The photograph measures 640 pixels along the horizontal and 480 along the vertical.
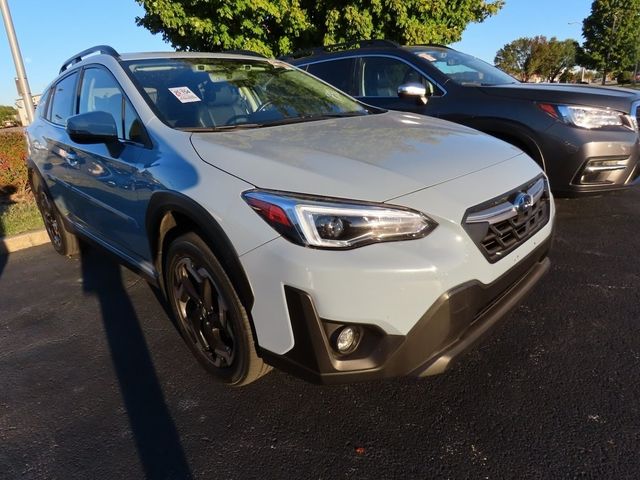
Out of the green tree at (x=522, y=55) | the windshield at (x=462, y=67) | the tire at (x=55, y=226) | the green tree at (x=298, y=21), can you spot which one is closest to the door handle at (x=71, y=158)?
the tire at (x=55, y=226)

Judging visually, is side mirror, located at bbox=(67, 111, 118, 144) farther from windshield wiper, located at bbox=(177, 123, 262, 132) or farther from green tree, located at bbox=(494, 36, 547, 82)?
green tree, located at bbox=(494, 36, 547, 82)

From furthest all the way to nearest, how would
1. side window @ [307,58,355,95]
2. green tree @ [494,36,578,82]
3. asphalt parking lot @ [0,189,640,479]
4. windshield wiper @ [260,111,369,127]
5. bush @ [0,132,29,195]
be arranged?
green tree @ [494,36,578,82] < bush @ [0,132,29,195] < side window @ [307,58,355,95] < windshield wiper @ [260,111,369,127] < asphalt parking lot @ [0,189,640,479]

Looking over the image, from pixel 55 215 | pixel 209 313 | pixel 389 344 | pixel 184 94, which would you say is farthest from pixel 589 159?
pixel 55 215

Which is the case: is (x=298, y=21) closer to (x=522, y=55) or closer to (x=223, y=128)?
(x=223, y=128)

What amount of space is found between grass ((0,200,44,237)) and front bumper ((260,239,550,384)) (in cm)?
455

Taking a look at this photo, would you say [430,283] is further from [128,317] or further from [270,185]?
[128,317]

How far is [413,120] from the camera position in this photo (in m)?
3.05

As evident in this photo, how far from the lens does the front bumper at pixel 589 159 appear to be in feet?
12.4

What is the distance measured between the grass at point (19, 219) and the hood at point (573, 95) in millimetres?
4995

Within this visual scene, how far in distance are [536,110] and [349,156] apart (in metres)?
2.64

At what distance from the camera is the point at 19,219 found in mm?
5621

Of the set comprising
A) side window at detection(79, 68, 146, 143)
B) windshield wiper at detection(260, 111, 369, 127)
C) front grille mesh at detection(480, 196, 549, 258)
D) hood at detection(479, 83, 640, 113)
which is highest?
side window at detection(79, 68, 146, 143)

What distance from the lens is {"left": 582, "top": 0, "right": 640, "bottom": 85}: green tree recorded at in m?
40.2

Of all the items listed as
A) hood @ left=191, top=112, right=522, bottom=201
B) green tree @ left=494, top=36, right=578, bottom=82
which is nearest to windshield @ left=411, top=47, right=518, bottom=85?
hood @ left=191, top=112, right=522, bottom=201
